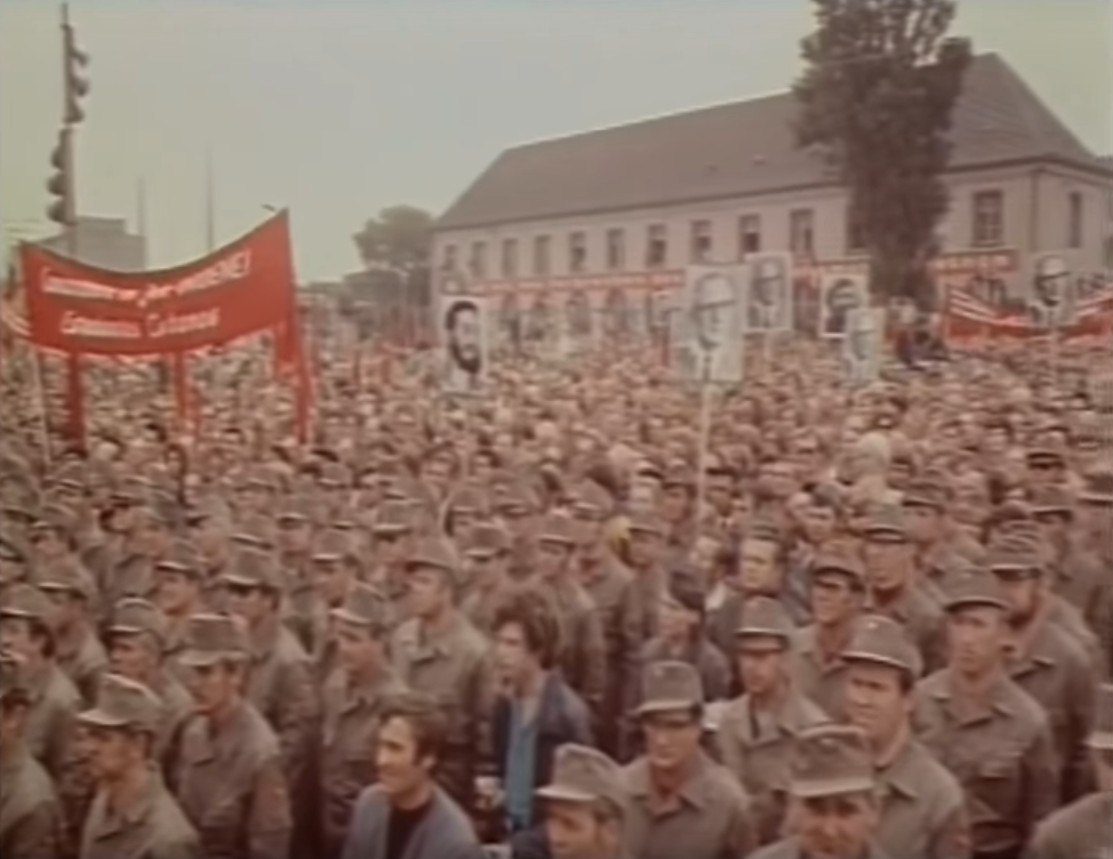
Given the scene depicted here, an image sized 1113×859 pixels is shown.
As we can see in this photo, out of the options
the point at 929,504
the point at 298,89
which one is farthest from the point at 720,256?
the point at 298,89

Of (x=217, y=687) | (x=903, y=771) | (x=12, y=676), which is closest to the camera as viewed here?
(x=903, y=771)

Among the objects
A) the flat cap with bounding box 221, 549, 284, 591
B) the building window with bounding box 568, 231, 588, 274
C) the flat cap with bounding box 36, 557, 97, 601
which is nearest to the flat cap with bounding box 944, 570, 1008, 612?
the building window with bounding box 568, 231, 588, 274

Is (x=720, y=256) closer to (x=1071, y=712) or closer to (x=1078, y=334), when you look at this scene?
(x=1078, y=334)

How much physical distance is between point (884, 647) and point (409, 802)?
0.70 m

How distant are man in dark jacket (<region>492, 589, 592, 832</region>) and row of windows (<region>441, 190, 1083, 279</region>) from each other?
481 mm

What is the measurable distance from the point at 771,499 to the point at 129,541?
995 millimetres

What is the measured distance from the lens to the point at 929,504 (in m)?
2.07

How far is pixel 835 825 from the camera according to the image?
6.48 ft

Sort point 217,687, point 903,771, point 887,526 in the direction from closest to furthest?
point 903,771 < point 887,526 < point 217,687

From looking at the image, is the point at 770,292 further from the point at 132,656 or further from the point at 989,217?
the point at 132,656

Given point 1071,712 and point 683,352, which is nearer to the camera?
point 1071,712

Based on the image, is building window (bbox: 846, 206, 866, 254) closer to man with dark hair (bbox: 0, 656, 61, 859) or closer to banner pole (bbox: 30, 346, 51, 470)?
banner pole (bbox: 30, 346, 51, 470)

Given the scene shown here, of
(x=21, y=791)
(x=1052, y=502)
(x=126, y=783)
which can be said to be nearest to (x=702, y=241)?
(x=1052, y=502)

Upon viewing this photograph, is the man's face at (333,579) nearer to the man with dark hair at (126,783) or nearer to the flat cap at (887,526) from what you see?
the man with dark hair at (126,783)
